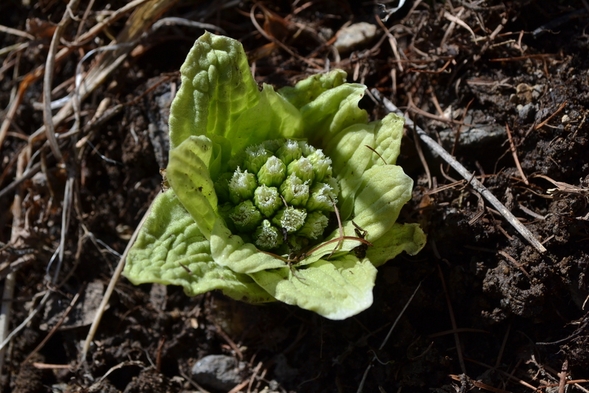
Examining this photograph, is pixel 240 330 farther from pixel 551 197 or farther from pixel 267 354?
pixel 551 197

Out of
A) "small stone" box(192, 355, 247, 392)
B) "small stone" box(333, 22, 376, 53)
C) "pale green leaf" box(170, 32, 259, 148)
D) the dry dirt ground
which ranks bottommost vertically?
"small stone" box(192, 355, 247, 392)

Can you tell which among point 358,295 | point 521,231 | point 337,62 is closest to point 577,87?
point 521,231

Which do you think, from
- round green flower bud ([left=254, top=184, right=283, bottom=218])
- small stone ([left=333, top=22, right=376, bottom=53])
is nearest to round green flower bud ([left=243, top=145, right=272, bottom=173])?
round green flower bud ([left=254, top=184, right=283, bottom=218])

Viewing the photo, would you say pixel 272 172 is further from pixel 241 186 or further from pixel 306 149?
pixel 306 149

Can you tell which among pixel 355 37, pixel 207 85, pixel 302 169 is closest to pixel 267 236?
pixel 302 169

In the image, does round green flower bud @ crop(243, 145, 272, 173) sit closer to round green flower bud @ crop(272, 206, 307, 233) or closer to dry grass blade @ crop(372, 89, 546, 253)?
round green flower bud @ crop(272, 206, 307, 233)

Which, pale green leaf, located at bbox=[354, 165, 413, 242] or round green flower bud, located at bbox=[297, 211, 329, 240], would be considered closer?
pale green leaf, located at bbox=[354, 165, 413, 242]
